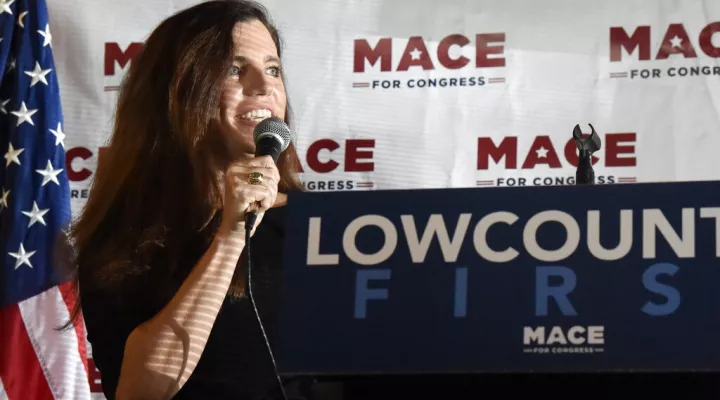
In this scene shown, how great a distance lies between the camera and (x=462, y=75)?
12.3ft

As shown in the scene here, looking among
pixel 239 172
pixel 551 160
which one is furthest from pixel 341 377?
pixel 551 160

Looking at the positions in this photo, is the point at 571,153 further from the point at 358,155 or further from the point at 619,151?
the point at 358,155

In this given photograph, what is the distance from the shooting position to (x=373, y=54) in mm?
3820

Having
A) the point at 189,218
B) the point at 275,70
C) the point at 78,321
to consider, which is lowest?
the point at 78,321

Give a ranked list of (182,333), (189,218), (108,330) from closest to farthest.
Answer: (182,333) → (108,330) → (189,218)

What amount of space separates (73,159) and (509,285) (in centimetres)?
231

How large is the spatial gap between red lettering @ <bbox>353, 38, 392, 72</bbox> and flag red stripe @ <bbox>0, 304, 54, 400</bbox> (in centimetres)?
107

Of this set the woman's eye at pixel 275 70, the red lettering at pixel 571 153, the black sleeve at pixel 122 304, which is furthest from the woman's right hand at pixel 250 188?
the red lettering at pixel 571 153

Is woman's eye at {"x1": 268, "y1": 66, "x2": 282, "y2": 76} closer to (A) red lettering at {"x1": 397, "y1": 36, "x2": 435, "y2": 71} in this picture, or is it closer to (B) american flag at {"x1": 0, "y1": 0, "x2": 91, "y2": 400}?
(A) red lettering at {"x1": 397, "y1": 36, "x2": 435, "y2": 71}

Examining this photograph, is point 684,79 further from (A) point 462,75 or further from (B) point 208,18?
(B) point 208,18

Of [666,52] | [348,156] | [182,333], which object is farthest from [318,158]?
[182,333]

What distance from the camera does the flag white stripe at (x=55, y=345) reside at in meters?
3.65

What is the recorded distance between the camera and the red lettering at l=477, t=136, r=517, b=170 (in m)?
3.61

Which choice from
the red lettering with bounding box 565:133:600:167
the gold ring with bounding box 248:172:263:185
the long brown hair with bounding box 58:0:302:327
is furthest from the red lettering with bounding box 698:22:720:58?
the gold ring with bounding box 248:172:263:185
